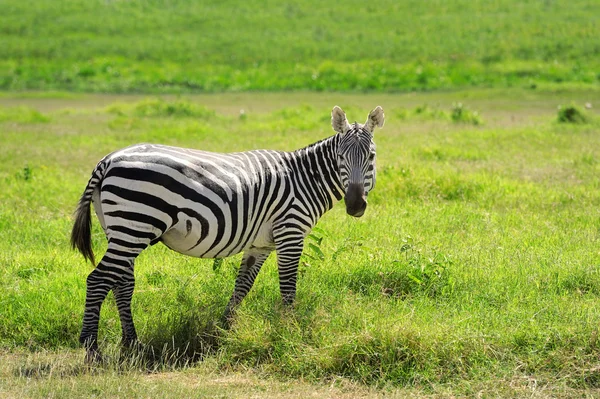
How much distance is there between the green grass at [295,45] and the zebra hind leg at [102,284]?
31.5 meters

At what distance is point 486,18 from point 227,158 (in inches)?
2149

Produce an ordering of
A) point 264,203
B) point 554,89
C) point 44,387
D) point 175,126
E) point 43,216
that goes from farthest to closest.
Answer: point 554,89, point 175,126, point 43,216, point 264,203, point 44,387

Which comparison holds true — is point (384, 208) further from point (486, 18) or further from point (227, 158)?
point (486, 18)

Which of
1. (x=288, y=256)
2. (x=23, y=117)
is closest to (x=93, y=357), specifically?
(x=288, y=256)

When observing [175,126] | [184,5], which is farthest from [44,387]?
[184,5]

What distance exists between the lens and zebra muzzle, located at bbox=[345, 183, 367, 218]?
6781 millimetres

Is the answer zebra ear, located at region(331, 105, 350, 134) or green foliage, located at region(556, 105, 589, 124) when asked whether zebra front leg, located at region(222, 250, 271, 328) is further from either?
green foliage, located at region(556, 105, 589, 124)

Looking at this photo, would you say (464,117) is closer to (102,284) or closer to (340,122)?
(340,122)

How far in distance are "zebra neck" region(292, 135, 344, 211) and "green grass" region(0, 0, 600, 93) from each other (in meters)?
30.0

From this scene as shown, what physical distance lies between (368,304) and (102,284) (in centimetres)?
233

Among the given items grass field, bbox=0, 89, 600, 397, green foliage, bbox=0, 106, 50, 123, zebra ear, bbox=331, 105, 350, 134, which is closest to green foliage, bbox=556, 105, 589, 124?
grass field, bbox=0, 89, 600, 397

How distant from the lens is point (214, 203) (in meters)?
6.70

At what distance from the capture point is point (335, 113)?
713cm

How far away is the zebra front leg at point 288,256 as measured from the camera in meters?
7.01
